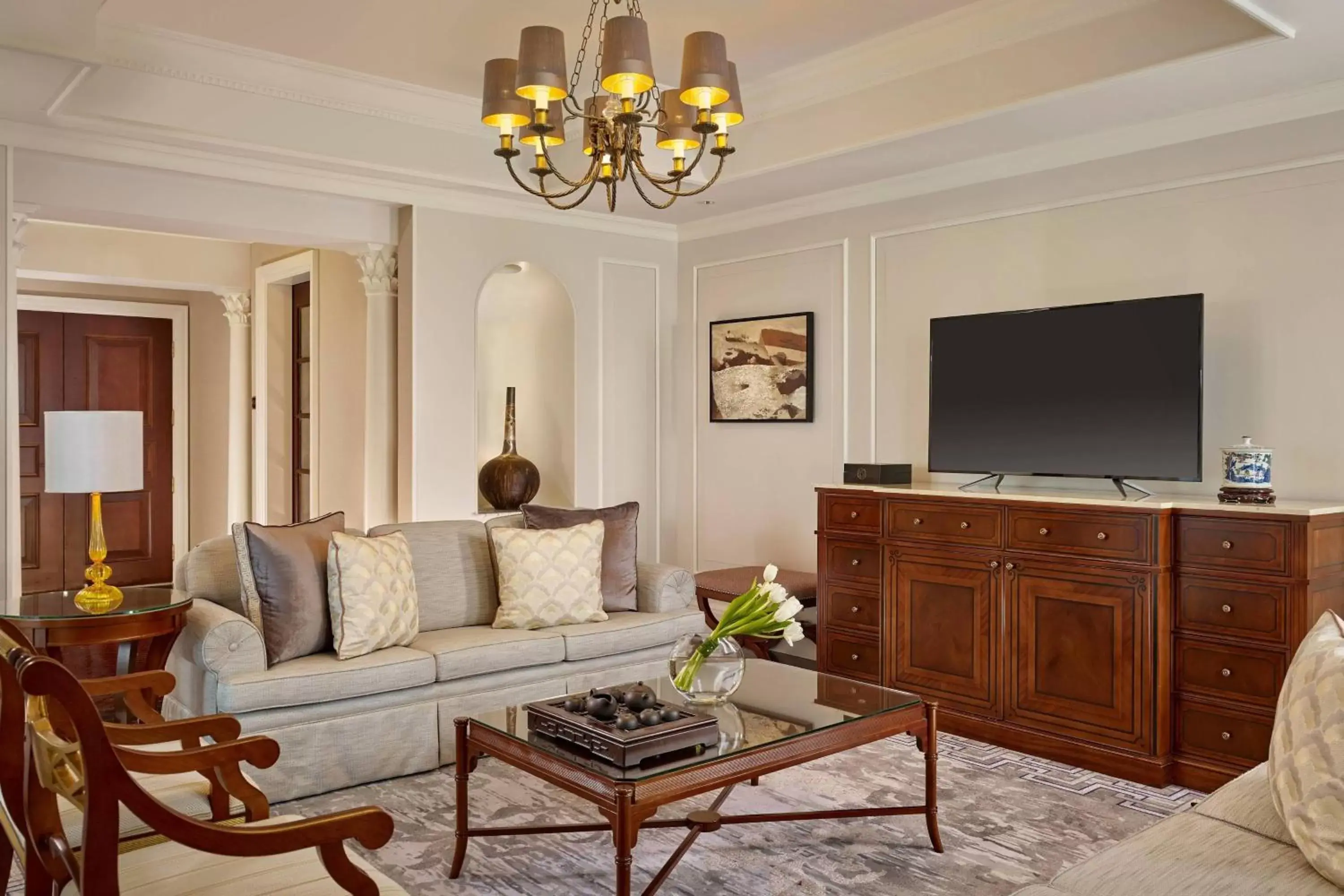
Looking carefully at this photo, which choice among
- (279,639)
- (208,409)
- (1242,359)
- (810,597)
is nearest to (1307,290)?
(1242,359)

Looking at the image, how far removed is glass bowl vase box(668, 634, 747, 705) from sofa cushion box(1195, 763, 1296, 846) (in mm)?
1244

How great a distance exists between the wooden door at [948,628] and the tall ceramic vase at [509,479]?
2.26 meters

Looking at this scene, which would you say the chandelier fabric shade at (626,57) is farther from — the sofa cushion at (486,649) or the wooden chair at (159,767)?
the sofa cushion at (486,649)

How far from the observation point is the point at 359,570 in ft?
12.4

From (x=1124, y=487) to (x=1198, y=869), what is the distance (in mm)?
2427

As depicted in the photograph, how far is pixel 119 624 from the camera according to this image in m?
3.43

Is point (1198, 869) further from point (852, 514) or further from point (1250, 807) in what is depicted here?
point (852, 514)

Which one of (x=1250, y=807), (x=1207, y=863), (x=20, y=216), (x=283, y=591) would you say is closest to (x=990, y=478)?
(x=1250, y=807)

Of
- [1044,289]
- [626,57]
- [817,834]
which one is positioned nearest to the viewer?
[626,57]

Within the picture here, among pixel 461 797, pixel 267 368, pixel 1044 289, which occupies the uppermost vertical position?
pixel 1044 289

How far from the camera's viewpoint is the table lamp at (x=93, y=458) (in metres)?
3.57

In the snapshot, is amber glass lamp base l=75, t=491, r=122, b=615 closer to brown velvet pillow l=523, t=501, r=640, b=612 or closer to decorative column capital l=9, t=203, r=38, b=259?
decorative column capital l=9, t=203, r=38, b=259

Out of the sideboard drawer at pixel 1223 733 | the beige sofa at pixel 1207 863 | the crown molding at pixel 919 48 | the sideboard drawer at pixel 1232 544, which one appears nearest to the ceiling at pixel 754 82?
the crown molding at pixel 919 48

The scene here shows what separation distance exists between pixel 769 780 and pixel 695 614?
1.15 meters
